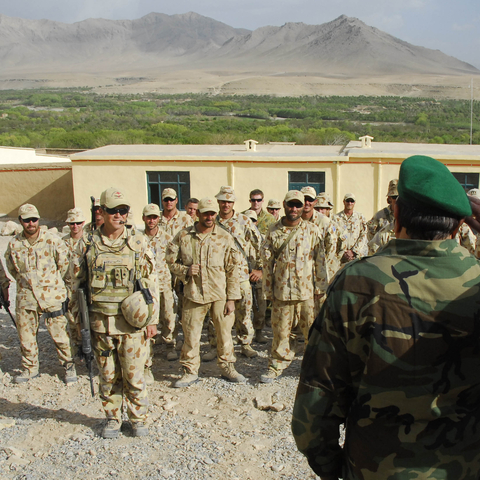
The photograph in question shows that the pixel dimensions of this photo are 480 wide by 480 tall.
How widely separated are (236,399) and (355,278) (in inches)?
156

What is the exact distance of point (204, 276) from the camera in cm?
581

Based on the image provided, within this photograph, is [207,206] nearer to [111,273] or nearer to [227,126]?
[111,273]

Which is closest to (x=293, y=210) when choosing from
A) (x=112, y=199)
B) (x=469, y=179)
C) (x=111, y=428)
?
(x=112, y=199)

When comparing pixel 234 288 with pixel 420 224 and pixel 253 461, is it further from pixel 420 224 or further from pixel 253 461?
pixel 420 224

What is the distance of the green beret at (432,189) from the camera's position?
197cm

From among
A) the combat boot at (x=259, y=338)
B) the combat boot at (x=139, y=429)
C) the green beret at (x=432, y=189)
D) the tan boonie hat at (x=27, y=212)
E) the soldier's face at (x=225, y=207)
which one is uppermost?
the green beret at (x=432, y=189)

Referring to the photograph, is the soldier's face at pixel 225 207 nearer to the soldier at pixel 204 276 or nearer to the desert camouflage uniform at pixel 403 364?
the soldier at pixel 204 276

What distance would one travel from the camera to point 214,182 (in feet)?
51.7

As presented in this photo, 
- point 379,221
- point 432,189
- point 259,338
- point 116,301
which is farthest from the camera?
point 379,221

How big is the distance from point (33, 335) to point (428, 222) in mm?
5263

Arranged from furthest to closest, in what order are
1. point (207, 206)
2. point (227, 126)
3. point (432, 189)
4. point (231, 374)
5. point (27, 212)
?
point (227, 126), point (231, 374), point (27, 212), point (207, 206), point (432, 189)

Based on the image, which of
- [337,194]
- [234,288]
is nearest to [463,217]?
[234,288]

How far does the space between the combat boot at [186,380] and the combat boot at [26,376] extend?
5.31 ft

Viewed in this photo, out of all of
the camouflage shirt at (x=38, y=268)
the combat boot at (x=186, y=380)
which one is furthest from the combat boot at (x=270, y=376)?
the camouflage shirt at (x=38, y=268)
